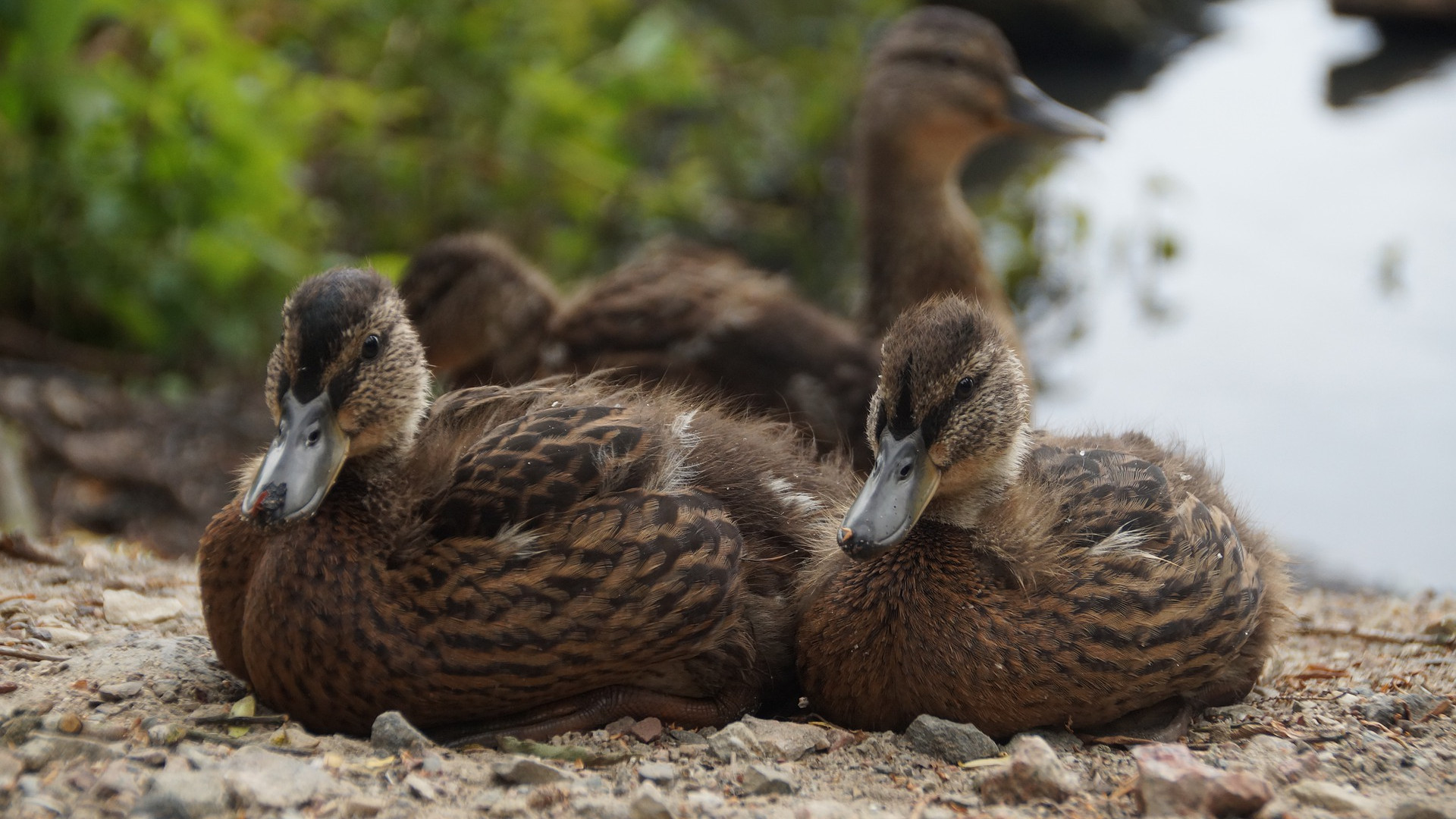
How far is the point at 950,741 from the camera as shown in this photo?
3.11 meters

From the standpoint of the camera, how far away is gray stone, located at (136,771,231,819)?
2477 millimetres

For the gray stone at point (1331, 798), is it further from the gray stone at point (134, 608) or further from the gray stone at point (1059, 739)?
the gray stone at point (134, 608)

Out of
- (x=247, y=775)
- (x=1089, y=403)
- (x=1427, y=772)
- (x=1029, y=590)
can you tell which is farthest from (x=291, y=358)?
(x=1089, y=403)

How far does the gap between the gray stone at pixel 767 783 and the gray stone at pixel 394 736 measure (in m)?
0.73

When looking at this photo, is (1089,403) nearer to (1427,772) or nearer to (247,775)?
(1427,772)

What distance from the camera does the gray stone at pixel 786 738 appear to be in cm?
312

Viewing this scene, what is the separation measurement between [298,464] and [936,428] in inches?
59.2

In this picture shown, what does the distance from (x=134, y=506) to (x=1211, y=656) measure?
5.48 m

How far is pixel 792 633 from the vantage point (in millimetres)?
3592

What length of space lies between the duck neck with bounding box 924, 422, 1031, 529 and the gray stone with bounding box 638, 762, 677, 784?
975 millimetres

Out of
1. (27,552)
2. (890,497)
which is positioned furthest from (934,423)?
(27,552)

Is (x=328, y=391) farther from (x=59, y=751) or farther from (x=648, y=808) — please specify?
(x=648, y=808)

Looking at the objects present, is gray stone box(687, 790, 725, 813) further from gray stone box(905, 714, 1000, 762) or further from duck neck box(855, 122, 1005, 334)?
duck neck box(855, 122, 1005, 334)

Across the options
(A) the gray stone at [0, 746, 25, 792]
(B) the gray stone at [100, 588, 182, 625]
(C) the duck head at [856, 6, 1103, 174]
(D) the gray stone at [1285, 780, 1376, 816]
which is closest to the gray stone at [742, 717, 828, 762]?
(D) the gray stone at [1285, 780, 1376, 816]
